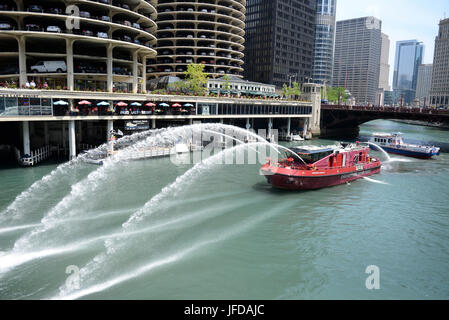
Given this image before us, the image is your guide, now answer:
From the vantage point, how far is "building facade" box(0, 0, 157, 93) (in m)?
57.6

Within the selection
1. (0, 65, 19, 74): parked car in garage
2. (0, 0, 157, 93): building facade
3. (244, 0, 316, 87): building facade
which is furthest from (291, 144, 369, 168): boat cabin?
(244, 0, 316, 87): building facade

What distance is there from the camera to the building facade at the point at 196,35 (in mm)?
109500

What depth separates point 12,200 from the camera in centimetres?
3416

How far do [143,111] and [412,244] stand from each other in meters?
51.5

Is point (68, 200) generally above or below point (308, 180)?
below

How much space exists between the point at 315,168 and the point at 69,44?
158ft

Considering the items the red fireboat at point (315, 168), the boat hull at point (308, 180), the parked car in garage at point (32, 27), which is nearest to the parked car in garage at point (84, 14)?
the parked car in garage at point (32, 27)

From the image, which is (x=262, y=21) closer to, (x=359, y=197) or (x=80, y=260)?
(x=359, y=197)

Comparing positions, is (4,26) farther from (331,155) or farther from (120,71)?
(331,155)

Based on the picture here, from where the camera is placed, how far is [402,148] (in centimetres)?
7762

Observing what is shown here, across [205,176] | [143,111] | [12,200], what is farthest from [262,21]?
[12,200]

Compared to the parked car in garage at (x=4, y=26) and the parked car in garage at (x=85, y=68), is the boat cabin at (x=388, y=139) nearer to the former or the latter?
the parked car in garage at (x=85, y=68)

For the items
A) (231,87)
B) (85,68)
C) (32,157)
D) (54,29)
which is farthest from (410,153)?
(54,29)
